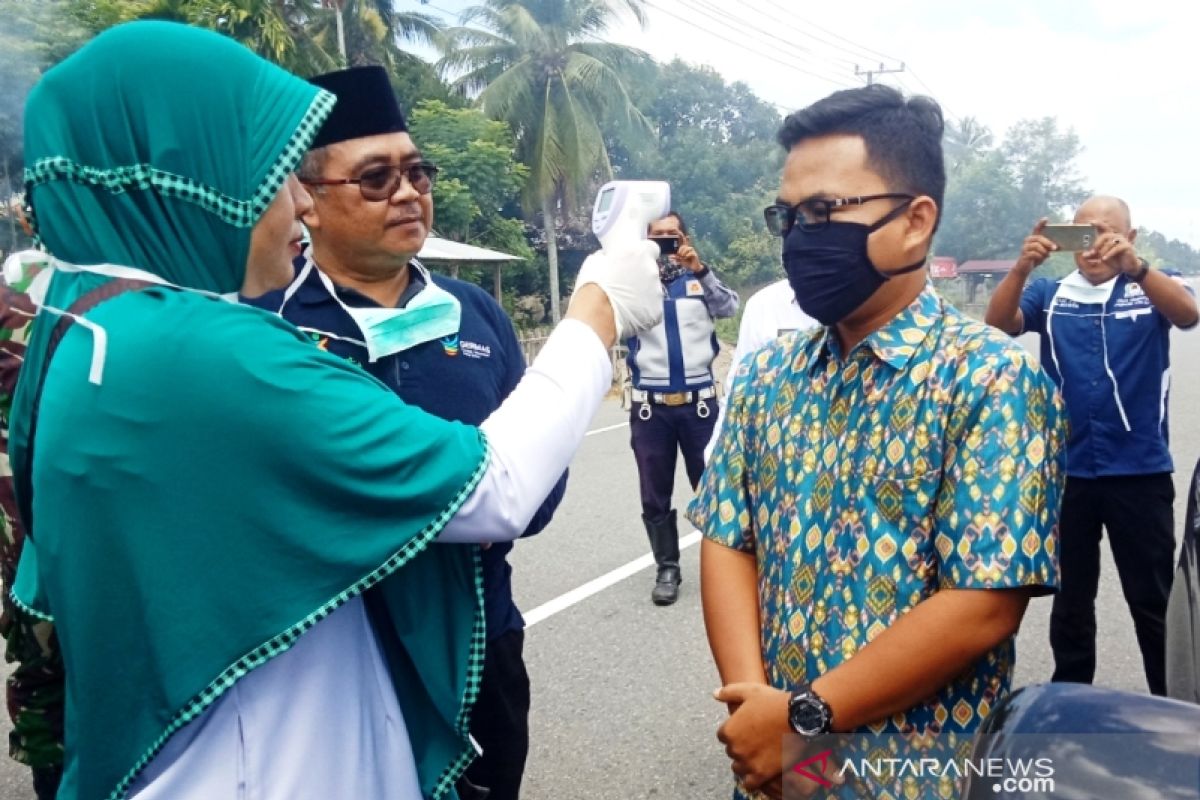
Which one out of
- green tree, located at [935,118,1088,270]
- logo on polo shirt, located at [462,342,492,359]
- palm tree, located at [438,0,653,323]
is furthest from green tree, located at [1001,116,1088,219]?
logo on polo shirt, located at [462,342,492,359]

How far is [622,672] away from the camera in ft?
12.6

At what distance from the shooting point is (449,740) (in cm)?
148

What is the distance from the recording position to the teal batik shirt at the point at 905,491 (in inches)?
56.1

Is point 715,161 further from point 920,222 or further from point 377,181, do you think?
point 920,222

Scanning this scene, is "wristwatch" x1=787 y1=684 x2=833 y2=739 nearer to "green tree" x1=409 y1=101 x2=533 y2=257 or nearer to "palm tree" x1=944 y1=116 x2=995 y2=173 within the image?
"green tree" x1=409 y1=101 x2=533 y2=257

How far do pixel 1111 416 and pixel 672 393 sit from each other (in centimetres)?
218

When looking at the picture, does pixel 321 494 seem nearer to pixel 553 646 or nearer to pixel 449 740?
pixel 449 740

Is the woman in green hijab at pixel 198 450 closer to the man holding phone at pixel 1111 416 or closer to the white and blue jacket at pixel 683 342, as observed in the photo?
the man holding phone at pixel 1111 416

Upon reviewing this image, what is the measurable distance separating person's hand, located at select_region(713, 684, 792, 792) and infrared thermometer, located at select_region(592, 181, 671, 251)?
75 cm

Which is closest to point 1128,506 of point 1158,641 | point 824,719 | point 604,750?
point 1158,641

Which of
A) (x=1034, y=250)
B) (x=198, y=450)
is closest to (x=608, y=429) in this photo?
(x=1034, y=250)

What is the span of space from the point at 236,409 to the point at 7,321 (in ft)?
5.35

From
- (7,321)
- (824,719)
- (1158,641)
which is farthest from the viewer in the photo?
(1158,641)

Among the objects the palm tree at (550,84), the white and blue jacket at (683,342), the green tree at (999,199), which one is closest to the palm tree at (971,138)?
the green tree at (999,199)
